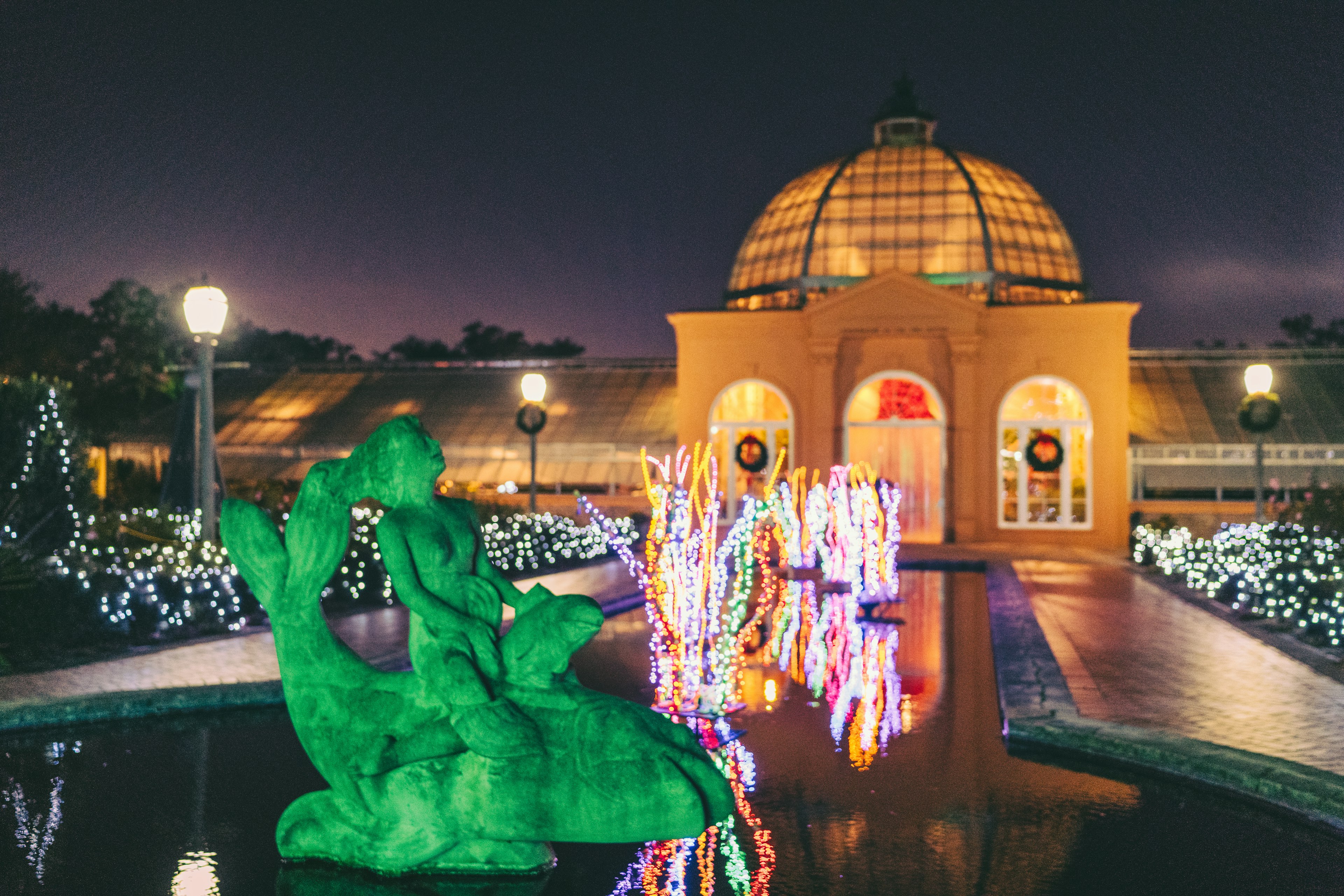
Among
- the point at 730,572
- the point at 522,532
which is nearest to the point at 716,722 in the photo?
the point at 730,572

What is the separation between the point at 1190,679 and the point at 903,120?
83.3ft

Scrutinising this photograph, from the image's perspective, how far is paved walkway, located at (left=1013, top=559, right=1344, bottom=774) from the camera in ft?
26.1

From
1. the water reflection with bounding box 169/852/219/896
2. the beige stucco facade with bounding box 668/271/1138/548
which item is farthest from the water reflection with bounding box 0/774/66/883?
the beige stucco facade with bounding box 668/271/1138/548

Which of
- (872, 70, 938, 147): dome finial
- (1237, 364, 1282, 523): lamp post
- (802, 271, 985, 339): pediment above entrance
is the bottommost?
(1237, 364, 1282, 523): lamp post

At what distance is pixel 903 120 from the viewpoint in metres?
33.1

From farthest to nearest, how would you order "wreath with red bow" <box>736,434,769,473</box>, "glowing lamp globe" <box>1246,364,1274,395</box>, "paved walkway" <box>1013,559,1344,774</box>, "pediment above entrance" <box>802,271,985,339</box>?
"wreath with red bow" <box>736,434,769,473</box> → "pediment above entrance" <box>802,271,985,339</box> → "glowing lamp globe" <box>1246,364,1274,395</box> → "paved walkway" <box>1013,559,1344,774</box>

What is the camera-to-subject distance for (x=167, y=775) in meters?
7.10

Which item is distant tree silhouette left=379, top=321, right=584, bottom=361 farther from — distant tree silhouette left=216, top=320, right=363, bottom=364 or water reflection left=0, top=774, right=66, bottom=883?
water reflection left=0, top=774, right=66, bottom=883

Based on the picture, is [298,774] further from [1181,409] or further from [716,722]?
[1181,409]

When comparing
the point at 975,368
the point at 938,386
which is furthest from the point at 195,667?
the point at 975,368

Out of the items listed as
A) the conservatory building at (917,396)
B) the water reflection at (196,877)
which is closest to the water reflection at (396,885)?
the water reflection at (196,877)

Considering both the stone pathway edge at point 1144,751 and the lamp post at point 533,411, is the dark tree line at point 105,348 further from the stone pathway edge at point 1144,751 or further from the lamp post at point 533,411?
the stone pathway edge at point 1144,751

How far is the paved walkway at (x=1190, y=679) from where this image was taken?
26.1 feet

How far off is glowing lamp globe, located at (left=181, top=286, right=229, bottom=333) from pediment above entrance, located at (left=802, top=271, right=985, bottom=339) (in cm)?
1607
